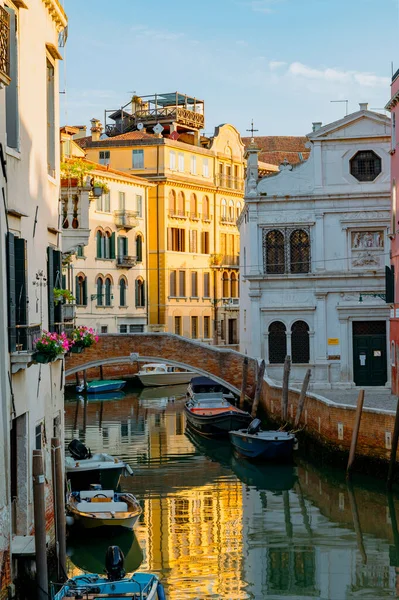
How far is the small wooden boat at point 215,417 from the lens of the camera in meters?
23.4

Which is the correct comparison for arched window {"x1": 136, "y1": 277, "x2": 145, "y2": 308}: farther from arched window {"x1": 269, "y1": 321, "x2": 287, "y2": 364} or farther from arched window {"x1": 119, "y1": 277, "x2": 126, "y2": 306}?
arched window {"x1": 269, "y1": 321, "x2": 287, "y2": 364}

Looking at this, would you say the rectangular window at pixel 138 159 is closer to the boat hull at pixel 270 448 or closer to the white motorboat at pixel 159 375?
the white motorboat at pixel 159 375

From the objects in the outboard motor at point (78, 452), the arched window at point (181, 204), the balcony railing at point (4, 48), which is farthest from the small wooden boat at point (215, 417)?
the arched window at point (181, 204)

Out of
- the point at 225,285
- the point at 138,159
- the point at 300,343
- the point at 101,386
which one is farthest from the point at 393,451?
the point at 225,285

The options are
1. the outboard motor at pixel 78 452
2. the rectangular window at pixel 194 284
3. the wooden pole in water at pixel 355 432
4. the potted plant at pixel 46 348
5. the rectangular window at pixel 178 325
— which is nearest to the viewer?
the potted plant at pixel 46 348

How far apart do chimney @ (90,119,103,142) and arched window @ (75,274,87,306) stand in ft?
23.8

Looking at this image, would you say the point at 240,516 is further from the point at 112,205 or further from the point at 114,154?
the point at 114,154

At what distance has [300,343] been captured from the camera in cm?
2622

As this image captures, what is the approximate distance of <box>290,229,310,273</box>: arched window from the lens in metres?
26.3

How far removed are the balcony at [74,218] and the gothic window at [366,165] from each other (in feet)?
45.0

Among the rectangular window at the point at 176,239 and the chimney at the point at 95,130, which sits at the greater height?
the chimney at the point at 95,130

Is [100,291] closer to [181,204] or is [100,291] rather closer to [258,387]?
[181,204]

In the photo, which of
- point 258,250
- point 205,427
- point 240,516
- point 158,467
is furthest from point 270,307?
point 240,516

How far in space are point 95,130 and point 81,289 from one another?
8.49 metres
